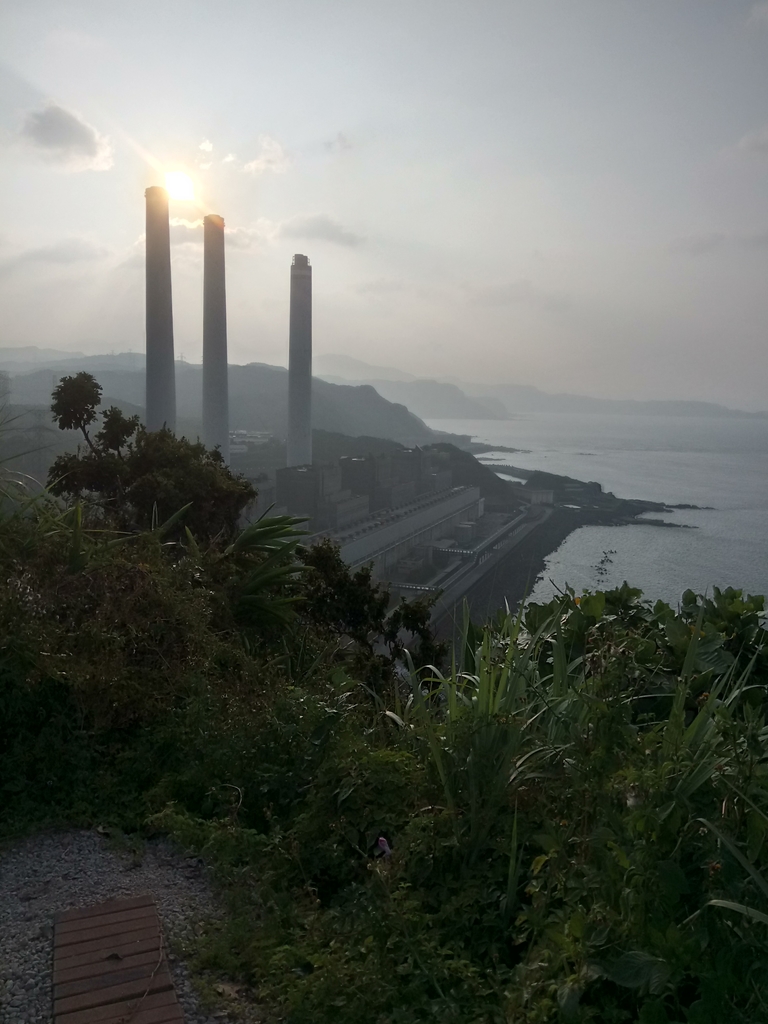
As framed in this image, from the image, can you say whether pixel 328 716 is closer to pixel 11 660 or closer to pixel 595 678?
pixel 595 678

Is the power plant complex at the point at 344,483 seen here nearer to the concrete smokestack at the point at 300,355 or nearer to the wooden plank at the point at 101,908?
the concrete smokestack at the point at 300,355

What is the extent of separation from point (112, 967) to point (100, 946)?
0.11m

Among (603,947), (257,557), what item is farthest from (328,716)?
(257,557)

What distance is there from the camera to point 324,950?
224 cm

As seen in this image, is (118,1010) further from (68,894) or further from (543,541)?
(543,541)

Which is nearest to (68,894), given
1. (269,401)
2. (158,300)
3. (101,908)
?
(101,908)

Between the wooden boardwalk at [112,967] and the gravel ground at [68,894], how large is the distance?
0.03 meters

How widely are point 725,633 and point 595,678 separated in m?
1.28

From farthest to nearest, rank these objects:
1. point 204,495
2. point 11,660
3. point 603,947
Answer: point 204,495, point 11,660, point 603,947

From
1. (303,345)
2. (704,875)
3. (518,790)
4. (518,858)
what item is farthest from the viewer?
(303,345)

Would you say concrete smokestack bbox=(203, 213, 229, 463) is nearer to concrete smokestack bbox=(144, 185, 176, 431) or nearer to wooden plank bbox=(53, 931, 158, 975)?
concrete smokestack bbox=(144, 185, 176, 431)

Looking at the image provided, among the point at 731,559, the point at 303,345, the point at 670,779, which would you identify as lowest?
the point at 731,559

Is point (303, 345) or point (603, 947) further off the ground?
point (303, 345)

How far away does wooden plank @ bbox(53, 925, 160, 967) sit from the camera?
2.22m
